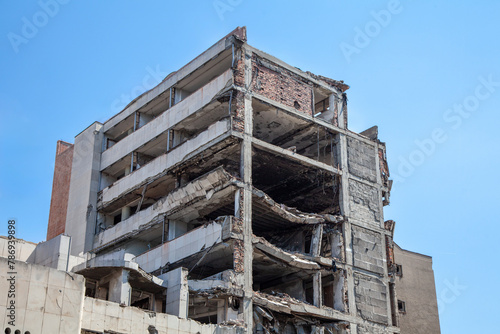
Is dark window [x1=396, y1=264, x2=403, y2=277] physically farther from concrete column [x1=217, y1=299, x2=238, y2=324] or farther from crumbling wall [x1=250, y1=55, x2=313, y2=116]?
concrete column [x1=217, y1=299, x2=238, y2=324]

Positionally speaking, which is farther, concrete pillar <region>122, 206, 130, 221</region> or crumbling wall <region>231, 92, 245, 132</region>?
concrete pillar <region>122, 206, 130, 221</region>

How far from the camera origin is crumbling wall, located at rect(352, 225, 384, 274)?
36000 mm

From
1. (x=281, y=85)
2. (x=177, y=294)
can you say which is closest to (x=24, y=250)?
(x=177, y=294)

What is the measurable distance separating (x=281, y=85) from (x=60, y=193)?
654 inches

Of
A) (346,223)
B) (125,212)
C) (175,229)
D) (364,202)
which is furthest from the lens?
(125,212)

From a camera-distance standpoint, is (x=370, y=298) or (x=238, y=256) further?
(x=370, y=298)

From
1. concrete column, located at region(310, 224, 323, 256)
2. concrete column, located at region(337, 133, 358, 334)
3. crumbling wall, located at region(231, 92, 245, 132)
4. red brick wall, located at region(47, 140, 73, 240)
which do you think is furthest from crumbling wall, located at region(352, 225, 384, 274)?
red brick wall, located at region(47, 140, 73, 240)

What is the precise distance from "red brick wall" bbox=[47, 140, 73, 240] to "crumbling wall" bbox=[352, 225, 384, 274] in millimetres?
17660

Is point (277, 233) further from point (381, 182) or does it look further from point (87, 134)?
point (87, 134)

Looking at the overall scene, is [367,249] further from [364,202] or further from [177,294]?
[177,294]

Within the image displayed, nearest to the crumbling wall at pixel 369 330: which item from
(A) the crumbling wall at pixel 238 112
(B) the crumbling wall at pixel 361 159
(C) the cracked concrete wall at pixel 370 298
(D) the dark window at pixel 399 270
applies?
(C) the cracked concrete wall at pixel 370 298

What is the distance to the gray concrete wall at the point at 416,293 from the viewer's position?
135 ft

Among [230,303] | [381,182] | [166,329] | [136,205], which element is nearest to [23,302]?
[166,329]

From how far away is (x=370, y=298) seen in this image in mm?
35469
